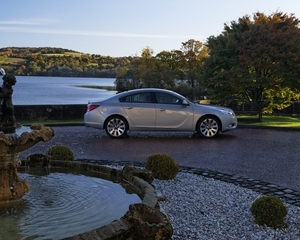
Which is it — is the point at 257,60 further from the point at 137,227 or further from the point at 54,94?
the point at 54,94

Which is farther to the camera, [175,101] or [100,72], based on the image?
[100,72]

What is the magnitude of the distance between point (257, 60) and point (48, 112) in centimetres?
1000

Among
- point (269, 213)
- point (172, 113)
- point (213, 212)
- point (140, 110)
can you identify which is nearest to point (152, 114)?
point (140, 110)

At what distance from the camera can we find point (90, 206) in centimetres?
576

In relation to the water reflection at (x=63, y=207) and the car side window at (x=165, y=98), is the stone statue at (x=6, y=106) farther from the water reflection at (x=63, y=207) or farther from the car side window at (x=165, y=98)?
the car side window at (x=165, y=98)

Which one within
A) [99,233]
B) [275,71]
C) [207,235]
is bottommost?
[207,235]

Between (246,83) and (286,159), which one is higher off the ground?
(246,83)

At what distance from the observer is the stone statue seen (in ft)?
18.7

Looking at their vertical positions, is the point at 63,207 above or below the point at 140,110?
below

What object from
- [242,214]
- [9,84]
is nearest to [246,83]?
[242,214]

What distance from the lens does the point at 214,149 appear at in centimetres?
1241

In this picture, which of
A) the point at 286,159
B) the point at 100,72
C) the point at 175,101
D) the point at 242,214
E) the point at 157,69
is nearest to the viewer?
the point at 242,214

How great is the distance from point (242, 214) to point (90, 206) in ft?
7.18

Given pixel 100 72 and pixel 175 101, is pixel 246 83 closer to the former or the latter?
pixel 175 101
